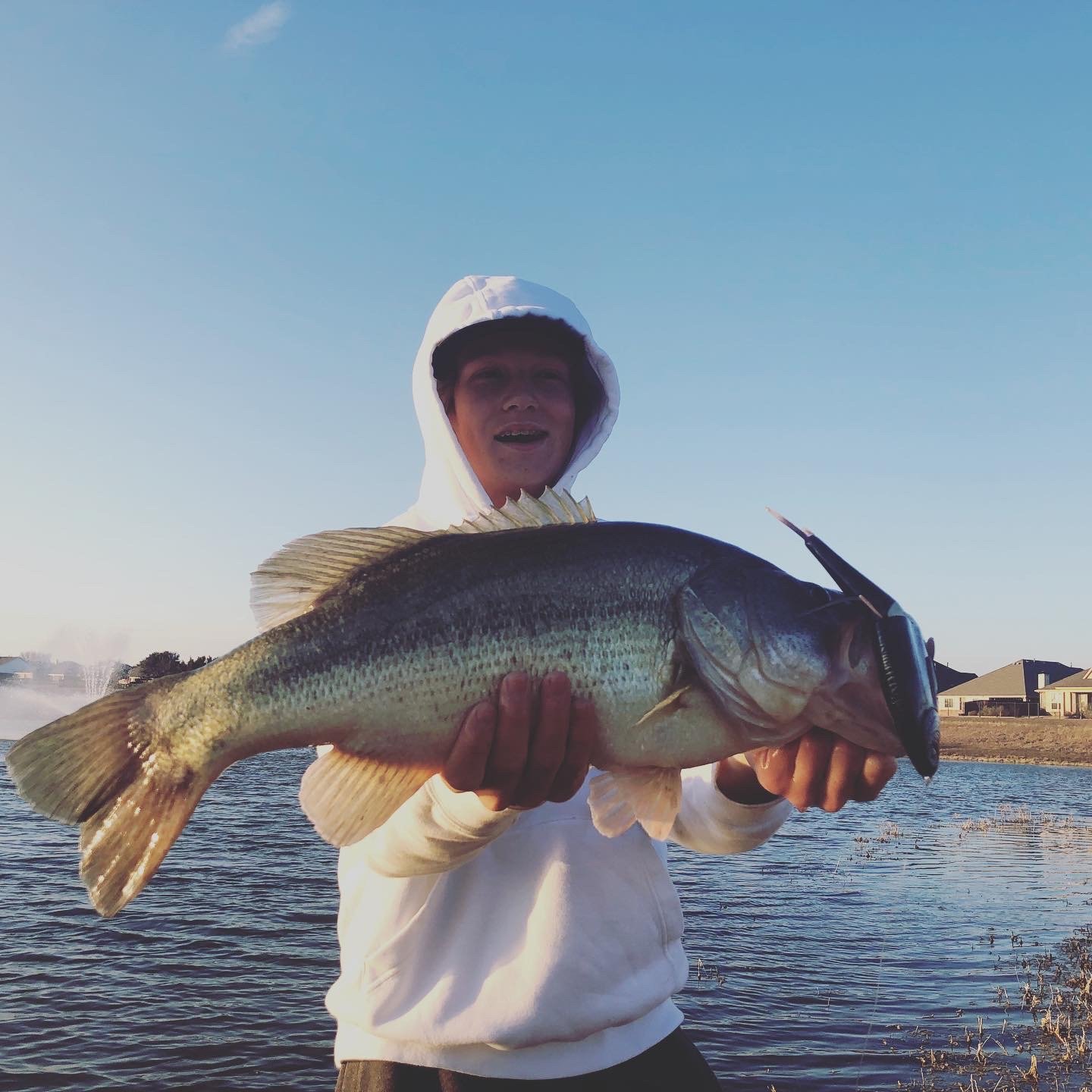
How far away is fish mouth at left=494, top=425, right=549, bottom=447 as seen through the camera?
436 cm

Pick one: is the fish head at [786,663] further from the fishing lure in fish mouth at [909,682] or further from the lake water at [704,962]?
the lake water at [704,962]

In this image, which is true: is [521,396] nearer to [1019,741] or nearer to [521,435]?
[521,435]

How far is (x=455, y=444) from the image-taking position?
176 inches

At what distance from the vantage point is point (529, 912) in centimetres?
340

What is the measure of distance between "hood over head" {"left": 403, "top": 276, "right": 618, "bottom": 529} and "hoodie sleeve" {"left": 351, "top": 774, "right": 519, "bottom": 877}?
1466 millimetres

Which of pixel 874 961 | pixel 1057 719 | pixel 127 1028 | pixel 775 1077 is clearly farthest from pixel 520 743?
pixel 1057 719

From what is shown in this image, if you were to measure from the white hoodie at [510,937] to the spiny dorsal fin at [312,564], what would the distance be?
0.82 metres

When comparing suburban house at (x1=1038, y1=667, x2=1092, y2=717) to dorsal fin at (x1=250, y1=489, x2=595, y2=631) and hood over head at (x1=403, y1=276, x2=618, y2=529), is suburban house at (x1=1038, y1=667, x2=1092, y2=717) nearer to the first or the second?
hood over head at (x1=403, y1=276, x2=618, y2=529)

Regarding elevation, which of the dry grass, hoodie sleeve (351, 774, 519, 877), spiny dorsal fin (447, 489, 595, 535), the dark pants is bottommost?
the dry grass

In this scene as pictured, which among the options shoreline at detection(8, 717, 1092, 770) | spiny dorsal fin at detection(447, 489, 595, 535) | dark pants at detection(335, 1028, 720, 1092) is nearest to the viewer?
dark pants at detection(335, 1028, 720, 1092)

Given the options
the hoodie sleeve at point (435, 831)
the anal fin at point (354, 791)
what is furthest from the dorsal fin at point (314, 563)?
the hoodie sleeve at point (435, 831)

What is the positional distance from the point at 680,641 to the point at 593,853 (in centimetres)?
98

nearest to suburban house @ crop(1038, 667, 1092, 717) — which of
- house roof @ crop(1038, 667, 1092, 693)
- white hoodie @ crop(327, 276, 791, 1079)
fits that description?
house roof @ crop(1038, 667, 1092, 693)

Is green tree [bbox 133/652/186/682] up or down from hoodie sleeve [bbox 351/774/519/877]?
up
